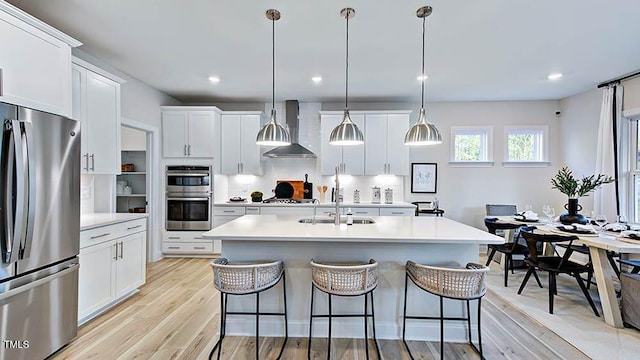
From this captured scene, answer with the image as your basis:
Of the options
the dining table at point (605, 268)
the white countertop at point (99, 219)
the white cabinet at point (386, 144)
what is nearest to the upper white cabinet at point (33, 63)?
the white countertop at point (99, 219)

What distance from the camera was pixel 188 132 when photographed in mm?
4844

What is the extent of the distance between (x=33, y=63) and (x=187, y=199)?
291 cm

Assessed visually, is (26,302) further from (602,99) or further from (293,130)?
(602,99)

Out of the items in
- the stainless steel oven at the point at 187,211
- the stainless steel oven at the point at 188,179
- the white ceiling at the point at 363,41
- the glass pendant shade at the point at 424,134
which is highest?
the white ceiling at the point at 363,41

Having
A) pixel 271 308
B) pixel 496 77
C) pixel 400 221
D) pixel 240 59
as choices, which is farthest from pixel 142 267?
pixel 496 77

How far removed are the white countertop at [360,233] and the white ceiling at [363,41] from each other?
1824 mm

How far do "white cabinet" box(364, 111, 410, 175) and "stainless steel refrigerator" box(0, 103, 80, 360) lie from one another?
3909 mm

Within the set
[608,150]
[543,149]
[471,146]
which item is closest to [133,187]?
[471,146]

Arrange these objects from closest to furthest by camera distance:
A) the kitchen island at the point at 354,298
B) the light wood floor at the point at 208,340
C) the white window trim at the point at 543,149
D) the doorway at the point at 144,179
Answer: the light wood floor at the point at 208,340
the kitchen island at the point at 354,298
the doorway at the point at 144,179
the white window trim at the point at 543,149

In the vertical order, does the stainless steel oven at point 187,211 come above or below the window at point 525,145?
below

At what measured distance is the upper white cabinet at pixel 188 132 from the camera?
15.8 feet

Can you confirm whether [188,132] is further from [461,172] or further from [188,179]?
[461,172]

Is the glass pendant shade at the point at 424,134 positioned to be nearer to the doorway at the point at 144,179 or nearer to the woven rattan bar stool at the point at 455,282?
the woven rattan bar stool at the point at 455,282

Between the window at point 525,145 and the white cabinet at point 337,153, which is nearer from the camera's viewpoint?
the white cabinet at point 337,153
